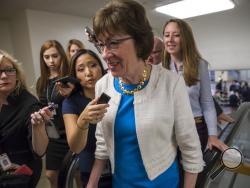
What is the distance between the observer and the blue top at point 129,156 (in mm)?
913

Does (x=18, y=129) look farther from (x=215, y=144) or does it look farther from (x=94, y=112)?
(x=215, y=144)

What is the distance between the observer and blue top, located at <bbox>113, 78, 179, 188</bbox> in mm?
913

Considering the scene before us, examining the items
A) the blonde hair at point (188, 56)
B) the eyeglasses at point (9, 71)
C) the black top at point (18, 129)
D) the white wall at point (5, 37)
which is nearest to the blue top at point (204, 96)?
the blonde hair at point (188, 56)

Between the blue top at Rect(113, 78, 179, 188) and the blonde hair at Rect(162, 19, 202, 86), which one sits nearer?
the blue top at Rect(113, 78, 179, 188)

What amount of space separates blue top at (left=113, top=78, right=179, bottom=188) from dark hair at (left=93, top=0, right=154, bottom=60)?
23cm

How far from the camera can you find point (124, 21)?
784 mm

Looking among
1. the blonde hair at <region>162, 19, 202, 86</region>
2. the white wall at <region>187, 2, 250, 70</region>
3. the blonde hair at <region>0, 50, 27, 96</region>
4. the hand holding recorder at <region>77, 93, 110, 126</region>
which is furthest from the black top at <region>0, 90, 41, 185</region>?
the white wall at <region>187, 2, 250, 70</region>

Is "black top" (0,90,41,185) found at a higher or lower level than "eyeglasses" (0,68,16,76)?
lower

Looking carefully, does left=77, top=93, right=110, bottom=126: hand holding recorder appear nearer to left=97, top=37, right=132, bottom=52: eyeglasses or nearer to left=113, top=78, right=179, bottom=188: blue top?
left=113, top=78, right=179, bottom=188: blue top

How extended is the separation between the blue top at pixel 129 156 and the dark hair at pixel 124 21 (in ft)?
0.75

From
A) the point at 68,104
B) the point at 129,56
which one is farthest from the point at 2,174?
the point at 129,56

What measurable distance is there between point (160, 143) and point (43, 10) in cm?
417

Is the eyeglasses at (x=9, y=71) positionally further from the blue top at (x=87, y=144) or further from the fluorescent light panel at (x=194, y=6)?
the fluorescent light panel at (x=194, y=6)

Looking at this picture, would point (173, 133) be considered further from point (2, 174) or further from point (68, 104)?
point (2, 174)
